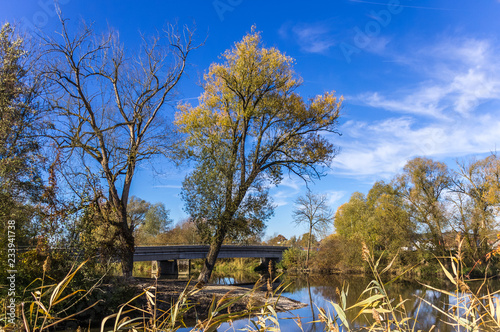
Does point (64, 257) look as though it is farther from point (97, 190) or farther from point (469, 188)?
point (469, 188)

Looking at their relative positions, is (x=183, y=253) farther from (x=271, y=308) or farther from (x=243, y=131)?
(x=271, y=308)

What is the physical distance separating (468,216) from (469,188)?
2320 millimetres

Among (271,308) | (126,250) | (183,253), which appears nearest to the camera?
(271,308)

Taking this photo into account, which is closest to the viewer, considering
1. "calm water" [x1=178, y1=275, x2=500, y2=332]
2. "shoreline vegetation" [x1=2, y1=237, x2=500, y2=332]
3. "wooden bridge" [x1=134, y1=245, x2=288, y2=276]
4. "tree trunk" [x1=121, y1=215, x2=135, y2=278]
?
"shoreline vegetation" [x1=2, y1=237, x2=500, y2=332]

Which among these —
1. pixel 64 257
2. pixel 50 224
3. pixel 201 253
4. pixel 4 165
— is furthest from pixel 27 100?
pixel 201 253

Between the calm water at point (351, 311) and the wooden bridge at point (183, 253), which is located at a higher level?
the wooden bridge at point (183, 253)

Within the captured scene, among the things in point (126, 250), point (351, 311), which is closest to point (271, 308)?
point (351, 311)

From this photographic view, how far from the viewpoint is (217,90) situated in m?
17.2

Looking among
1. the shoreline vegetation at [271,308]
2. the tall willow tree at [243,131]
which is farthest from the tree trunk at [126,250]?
the shoreline vegetation at [271,308]

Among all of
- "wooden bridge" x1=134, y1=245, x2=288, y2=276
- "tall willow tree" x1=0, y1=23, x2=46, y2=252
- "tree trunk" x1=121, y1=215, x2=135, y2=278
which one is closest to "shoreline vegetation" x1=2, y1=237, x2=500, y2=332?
"tall willow tree" x1=0, y1=23, x2=46, y2=252

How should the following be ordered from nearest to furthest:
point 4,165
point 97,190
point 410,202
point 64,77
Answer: point 4,165 → point 97,190 → point 64,77 → point 410,202

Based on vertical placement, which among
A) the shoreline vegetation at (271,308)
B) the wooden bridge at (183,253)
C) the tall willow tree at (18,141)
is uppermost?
the tall willow tree at (18,141)

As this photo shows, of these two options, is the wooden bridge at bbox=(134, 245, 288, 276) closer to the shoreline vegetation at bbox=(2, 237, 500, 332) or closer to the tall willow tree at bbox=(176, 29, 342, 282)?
the tall willow tree at bbox=(176, 29, 342, 282)

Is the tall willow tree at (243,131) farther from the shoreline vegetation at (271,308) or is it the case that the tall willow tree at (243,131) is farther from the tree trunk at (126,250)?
the shoreline vegetation at (271,308)
